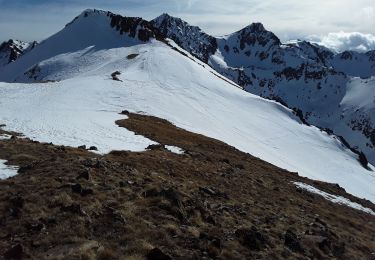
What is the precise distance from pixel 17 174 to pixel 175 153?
54.2 ft

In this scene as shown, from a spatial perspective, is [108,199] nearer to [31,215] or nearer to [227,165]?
[31,215]

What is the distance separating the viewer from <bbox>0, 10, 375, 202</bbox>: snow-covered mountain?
1864 inches

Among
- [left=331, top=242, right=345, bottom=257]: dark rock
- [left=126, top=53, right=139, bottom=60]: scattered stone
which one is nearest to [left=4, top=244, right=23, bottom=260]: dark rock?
[left=331, top=242, right=345, bottom=257]: dark rock

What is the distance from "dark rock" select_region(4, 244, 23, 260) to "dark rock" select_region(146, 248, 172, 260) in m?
4.09

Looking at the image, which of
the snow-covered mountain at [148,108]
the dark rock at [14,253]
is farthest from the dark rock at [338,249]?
the snow-covered mountain at [148,108]

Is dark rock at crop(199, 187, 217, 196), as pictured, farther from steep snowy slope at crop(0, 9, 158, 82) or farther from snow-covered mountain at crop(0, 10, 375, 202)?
steep snowy slope at crop(0, 9, 158, 82)

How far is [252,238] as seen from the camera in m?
19.1

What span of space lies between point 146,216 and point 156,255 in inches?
143

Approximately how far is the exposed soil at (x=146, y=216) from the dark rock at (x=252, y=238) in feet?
0.19

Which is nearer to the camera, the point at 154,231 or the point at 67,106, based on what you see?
the point at 154,231

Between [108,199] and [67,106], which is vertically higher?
[108,199]

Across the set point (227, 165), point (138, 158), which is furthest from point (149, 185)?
point (227, 165)

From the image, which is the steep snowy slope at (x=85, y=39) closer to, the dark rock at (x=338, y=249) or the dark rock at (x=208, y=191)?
the dark rock at (x=208, y=191)

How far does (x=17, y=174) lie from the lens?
23469 millimetres
